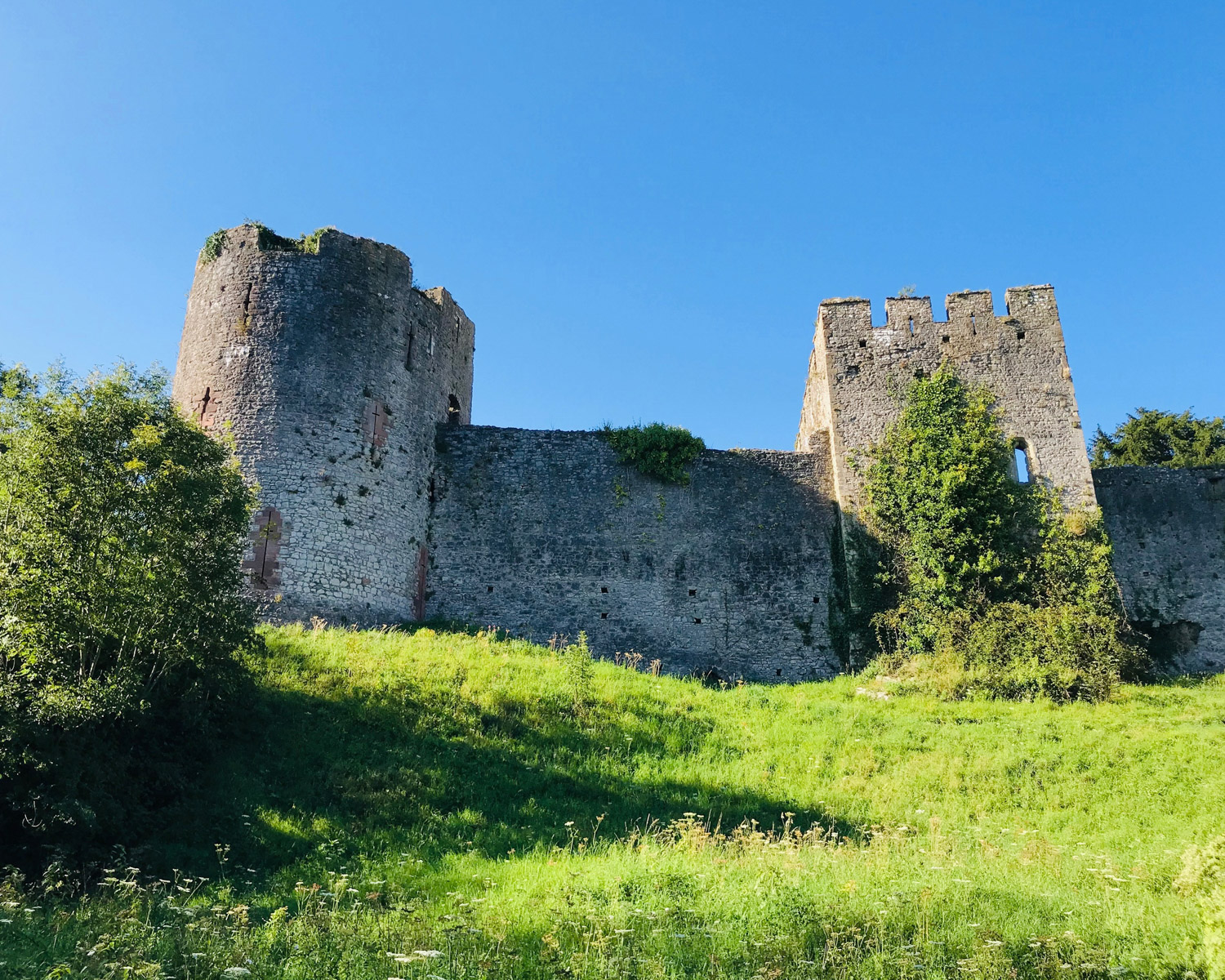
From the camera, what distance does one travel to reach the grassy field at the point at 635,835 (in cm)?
654

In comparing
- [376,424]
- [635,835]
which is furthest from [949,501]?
[635,835]

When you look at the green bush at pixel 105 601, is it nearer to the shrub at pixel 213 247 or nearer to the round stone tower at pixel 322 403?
the round stone tower at pixel 322 403

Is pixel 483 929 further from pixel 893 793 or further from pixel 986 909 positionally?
pixel 893 793

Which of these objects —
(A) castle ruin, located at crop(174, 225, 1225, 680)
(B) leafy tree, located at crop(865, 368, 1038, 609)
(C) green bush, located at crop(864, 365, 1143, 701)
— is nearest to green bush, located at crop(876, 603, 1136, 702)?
(C) green bush, located at crop(864, 365, 1143, 701)

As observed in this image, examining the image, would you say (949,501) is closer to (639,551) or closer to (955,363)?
(955,363)

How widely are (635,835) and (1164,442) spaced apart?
3486 cm

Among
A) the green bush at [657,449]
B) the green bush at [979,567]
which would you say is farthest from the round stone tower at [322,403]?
the green bush at [979,567]

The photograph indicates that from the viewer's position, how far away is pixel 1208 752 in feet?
42.9

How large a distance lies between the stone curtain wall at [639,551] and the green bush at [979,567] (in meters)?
2.02

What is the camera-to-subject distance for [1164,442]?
3597cm

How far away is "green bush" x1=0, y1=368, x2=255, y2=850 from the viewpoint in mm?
9445

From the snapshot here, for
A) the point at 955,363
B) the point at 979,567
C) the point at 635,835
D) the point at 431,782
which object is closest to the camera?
the point at 635,835

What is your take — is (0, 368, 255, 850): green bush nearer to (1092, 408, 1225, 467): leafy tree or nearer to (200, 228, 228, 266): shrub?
(200, 228, 228, 266): shrub

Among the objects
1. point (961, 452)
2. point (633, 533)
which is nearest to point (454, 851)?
point (633, 533)
